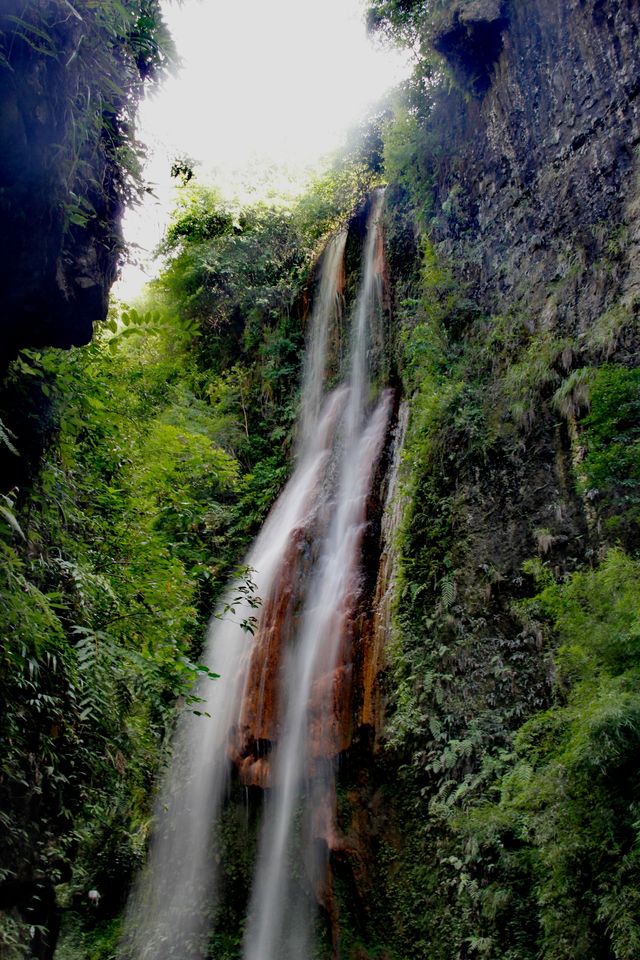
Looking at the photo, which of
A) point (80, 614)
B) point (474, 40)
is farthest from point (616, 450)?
point (474, 40)

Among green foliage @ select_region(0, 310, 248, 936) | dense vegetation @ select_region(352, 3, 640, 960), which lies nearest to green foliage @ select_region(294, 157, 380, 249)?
dense vegetation @ select_region(352, 3, 640, 960)

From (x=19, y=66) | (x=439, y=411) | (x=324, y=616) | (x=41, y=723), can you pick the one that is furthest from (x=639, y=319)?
(x=41, y=723)

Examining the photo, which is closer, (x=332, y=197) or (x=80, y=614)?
(x=80, y=614)

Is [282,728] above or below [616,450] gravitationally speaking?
below

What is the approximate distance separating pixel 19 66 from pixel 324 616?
22.3 ft

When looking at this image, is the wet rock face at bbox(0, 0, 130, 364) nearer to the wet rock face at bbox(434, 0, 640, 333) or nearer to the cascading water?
the cascading water

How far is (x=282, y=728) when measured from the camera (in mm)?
8234

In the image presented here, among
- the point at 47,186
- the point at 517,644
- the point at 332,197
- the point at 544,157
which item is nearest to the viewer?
the point at 47,186

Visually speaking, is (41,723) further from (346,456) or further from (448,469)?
(346,456)

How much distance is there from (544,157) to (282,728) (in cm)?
835

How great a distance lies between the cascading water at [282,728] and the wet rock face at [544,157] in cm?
321

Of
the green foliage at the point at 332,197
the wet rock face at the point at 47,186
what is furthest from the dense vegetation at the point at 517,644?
the green foliage at the point at 332,197

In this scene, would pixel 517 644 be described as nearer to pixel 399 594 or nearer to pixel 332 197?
pixel 399 594

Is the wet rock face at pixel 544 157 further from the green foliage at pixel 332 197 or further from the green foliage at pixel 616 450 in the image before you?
the green foliage at pixel 332 197
